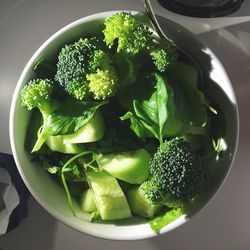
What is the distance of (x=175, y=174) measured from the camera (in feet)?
2.66

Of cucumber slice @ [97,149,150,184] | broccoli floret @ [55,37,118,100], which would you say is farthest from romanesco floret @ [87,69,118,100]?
cucumber slice @ [97,149,150,184]

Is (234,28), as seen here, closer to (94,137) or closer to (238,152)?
(238,152)

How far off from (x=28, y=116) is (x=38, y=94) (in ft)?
0.29

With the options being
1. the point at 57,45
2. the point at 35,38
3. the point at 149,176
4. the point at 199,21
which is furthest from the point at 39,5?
the point at 149,176

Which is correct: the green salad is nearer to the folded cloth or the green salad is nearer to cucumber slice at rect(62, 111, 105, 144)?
cucumber slice at rect(62, 111, 105, 144)

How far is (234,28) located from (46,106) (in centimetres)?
42

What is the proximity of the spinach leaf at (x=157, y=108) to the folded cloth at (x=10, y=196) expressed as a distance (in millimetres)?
334

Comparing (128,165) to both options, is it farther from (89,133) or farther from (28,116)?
(28,116)

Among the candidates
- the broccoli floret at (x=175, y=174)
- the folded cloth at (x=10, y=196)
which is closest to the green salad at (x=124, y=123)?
the broccoli floret at (x=175, y=174)

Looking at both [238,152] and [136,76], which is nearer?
[136,76]

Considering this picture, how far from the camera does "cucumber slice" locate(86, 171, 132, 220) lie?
0.84 meters

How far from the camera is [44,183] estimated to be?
35.4 inches

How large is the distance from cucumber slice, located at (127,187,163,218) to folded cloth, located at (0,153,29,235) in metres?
0.26

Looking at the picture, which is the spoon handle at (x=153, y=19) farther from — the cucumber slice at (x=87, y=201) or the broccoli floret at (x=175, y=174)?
the cucumber slice at (x=87, y=201)
